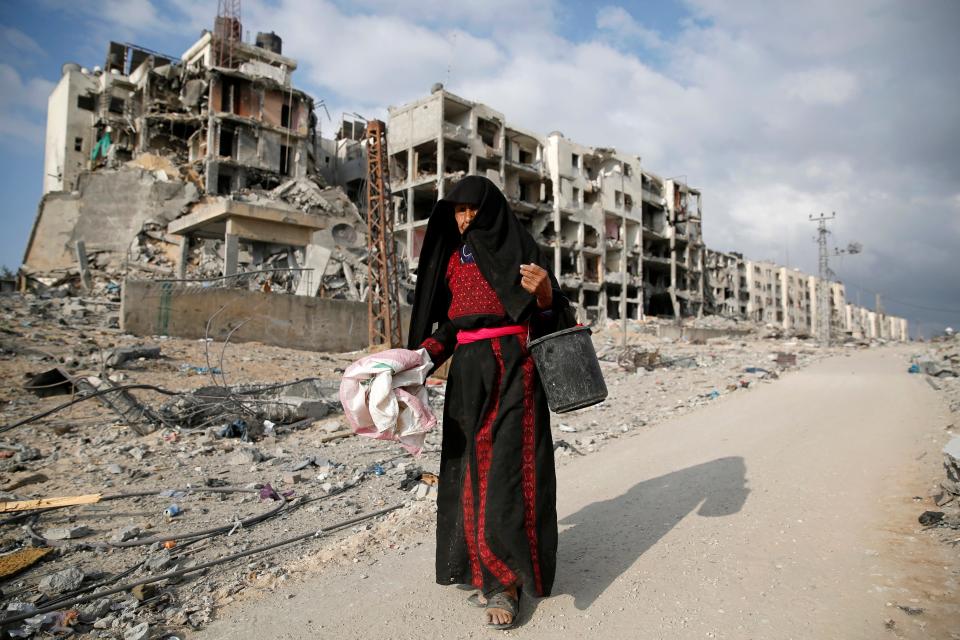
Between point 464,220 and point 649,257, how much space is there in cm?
4807

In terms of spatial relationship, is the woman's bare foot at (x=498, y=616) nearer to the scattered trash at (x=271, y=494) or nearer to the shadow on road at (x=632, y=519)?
the shadow on road at (x=632, y=519)

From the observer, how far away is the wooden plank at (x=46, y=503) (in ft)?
12.5

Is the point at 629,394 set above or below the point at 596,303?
below

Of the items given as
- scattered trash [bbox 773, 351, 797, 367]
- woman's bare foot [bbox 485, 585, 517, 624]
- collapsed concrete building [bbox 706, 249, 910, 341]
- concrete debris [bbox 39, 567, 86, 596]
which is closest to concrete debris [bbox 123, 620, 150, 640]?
concrete debris [bbox 39, 567, 86, 596]

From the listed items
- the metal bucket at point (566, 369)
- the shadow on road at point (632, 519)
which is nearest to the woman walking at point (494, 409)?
the metal bucket at point (566, 369)

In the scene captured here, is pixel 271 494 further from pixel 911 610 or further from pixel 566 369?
pixel 911 610

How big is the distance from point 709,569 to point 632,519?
32.7 inches

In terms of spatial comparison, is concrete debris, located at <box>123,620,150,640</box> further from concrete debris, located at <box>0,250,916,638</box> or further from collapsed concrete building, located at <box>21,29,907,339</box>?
collapsed concrete building, located at <box>21,29,907,339</box>

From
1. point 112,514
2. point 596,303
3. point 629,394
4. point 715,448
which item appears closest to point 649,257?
point 596,303

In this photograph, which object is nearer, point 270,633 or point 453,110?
point 270,633

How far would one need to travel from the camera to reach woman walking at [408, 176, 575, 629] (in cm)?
234

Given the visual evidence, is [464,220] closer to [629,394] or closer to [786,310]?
[629,394]

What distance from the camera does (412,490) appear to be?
4.45m

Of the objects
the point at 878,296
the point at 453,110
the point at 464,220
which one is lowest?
the point at 464,220
